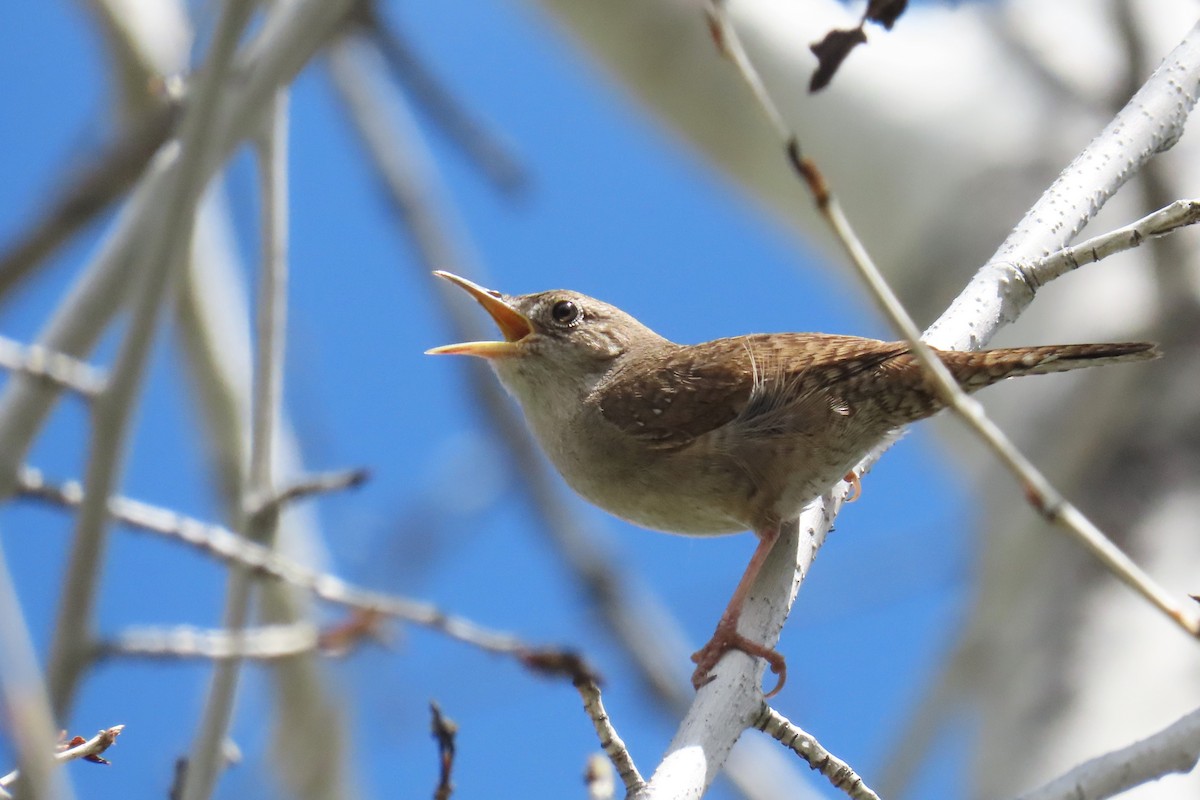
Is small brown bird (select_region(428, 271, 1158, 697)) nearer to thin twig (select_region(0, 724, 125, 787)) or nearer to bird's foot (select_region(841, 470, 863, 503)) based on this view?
bird's foot (select_region(841, 470, 863, 503))

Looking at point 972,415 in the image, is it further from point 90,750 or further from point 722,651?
point 90,750

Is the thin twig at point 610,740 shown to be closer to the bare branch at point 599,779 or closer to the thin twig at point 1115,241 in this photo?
the bare branch at point 599,779

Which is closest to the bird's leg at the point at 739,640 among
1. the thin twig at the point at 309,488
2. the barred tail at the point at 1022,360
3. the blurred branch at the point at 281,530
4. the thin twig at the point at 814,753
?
the thin twig at the point at 814,753

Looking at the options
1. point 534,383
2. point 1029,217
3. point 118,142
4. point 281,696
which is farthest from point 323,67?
point 1029,217

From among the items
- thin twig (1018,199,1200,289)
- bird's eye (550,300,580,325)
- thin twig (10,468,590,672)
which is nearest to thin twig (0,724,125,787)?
thin twig (10,468,590,672)

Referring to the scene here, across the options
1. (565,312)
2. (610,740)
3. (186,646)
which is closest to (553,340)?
(565,312)
